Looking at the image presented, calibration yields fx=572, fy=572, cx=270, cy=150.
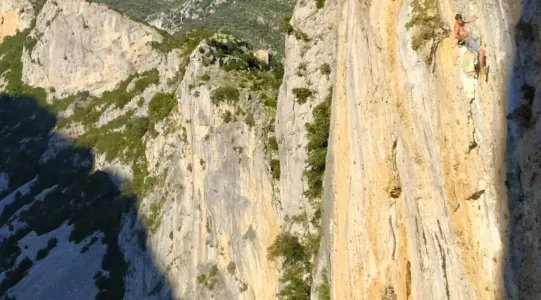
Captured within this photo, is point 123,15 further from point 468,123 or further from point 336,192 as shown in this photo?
point 468,123

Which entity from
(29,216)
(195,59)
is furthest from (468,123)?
(29,216)

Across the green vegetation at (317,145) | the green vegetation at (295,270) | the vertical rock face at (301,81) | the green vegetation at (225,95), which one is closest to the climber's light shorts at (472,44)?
the green vegetation at (317,145)

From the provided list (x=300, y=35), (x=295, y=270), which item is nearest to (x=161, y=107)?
(x=300, y=35)

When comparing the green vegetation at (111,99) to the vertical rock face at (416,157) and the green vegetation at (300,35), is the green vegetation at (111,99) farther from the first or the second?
the vertical rock face at (416,157)

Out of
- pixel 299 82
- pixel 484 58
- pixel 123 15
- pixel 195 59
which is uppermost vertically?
pixel 123 15

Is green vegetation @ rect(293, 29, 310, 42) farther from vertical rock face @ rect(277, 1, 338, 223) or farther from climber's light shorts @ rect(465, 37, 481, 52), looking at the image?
climber's light shorts @ rect(465, 37, 481, 52)
